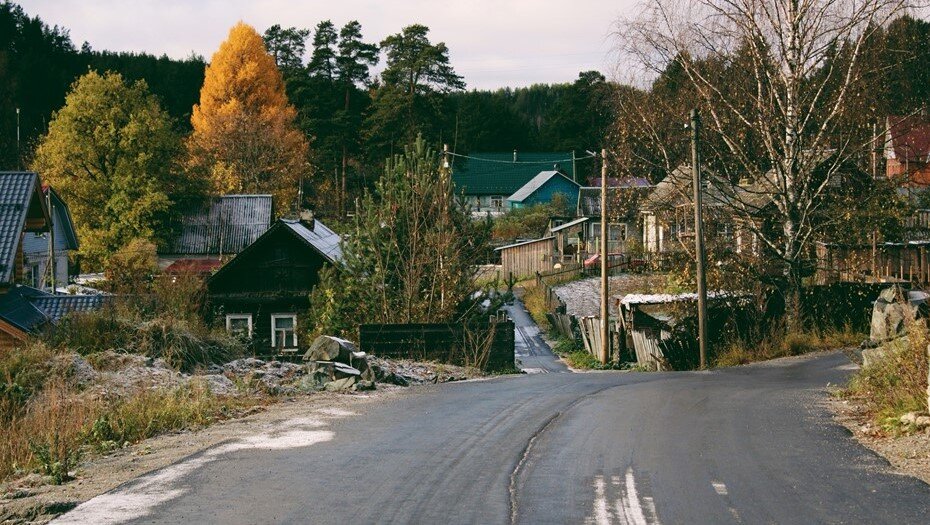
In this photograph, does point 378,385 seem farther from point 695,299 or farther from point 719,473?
point 695,299

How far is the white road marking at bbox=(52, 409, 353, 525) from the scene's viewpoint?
876 cm

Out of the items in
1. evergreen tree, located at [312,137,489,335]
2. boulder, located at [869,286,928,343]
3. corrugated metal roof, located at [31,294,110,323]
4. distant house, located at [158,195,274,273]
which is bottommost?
boulder, located at [869,286,928,343]

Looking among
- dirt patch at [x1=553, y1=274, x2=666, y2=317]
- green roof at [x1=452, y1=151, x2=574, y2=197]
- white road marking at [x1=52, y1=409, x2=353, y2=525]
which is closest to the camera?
white road marking at [x1=52, y1=409, x2=353, y2=525]

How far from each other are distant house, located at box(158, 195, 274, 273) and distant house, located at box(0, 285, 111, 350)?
84.4 ft

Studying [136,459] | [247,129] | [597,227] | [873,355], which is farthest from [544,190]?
[136,459]

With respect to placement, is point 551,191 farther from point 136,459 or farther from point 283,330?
point 136,459

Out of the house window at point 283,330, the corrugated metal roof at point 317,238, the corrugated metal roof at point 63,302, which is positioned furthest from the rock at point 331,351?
the house window at point 283,330

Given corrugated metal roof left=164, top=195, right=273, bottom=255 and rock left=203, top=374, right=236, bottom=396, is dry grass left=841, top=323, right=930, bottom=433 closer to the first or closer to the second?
rock left=203, top=374, right=236, bottom=396

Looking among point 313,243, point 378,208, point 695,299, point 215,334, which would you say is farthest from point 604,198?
point 215,334

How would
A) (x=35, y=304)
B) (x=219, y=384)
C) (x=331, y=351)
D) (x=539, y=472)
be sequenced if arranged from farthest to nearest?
1. (x=35, y=304)
2. (x=331, y=351)
3. (x=219, y=384)
4. (x=539, y=472)

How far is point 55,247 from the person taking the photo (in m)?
52.7

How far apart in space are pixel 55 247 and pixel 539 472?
47.5m

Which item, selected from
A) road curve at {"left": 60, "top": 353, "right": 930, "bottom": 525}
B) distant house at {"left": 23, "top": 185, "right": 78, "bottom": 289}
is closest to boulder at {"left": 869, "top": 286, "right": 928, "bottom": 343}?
road curve at {"left": 60, "top": 353, "right": 930, "bottom": 525}

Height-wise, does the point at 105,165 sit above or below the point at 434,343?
above
